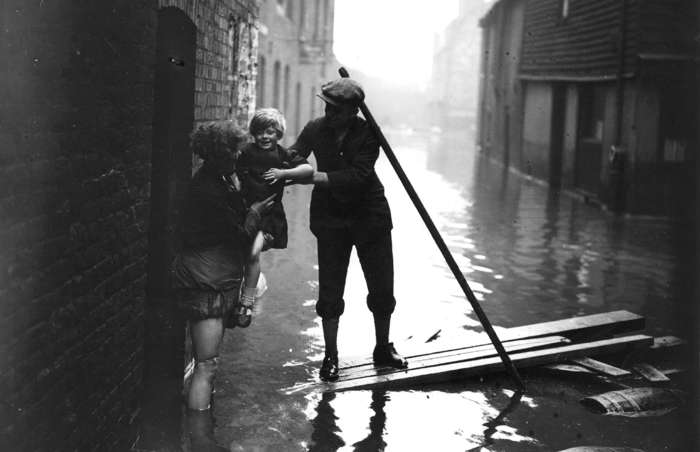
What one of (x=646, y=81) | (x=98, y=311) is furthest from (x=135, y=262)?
(x=646, y=81)

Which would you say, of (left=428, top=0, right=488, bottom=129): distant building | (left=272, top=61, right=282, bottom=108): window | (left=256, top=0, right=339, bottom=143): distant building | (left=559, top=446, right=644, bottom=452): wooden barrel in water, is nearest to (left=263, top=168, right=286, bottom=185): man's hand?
(left=559, top=446, right=644, bottom=452): wooden barrel in water

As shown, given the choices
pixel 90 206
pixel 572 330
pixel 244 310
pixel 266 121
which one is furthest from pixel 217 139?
pixel 572 330

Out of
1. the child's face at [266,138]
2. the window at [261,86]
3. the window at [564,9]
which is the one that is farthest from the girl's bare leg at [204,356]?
the window at [261,86]

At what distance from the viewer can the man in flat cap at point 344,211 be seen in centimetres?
575

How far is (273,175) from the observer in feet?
16.7

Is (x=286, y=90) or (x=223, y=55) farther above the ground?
(x=286, y=90)

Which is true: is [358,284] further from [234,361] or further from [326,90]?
[326,90]

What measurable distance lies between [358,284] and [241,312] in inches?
183

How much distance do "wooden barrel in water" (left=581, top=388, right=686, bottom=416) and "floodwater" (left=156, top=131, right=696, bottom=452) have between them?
0.31 feet

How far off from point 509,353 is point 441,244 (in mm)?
1065

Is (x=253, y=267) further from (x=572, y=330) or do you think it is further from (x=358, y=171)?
(x=572, y=330)

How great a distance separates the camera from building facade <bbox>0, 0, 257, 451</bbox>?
10.1 ft

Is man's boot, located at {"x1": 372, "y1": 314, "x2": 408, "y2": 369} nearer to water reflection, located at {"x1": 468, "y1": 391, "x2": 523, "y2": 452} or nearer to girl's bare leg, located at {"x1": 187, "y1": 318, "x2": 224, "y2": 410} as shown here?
water reflection, located at {"x1": 468, "y1": 391, "x2": 523, "y2": 452}

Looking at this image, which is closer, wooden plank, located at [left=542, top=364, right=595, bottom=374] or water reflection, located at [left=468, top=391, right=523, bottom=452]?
water reflection, located at [left=468, top=391, right=523, bottom=452]
